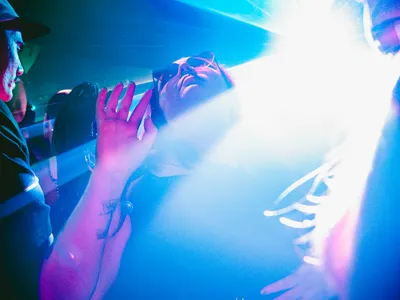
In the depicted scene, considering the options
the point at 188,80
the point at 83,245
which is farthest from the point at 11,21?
the point at 83,245

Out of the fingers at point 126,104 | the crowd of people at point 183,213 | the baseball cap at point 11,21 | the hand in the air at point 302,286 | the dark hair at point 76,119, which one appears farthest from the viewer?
the dark hair at point 76,119

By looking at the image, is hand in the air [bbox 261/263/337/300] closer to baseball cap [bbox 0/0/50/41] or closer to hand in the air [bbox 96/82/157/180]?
hand in the air [bbox 96/82/157/180]

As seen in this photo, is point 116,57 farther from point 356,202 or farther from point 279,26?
point 356,202

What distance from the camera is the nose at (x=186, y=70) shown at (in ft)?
3.83

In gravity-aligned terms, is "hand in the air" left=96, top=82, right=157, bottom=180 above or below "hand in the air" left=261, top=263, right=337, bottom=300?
below

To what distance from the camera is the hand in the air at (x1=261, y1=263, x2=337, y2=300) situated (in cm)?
92

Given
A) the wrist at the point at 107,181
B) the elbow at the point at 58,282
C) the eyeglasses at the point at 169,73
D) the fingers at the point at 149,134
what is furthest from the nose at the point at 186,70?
the elbow at the point at 58,282

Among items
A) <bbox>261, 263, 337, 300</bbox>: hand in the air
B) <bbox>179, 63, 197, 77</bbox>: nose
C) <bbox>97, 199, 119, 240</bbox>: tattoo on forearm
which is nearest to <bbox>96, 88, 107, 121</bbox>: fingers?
<bbox>97, 199, 119, 240</bbox>: tattoo on forearm

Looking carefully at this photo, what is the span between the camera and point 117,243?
96 centimetres

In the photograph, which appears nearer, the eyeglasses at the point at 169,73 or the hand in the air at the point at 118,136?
the hand in the air at the point at 118,136

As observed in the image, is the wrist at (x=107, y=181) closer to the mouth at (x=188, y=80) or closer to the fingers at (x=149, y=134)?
the fingers at (x=149, y=134)

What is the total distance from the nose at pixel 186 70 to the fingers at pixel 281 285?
92 cm

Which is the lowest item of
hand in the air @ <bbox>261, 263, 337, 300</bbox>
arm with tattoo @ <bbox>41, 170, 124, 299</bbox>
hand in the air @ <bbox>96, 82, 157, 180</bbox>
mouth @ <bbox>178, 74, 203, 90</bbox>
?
arm with tattoo @ <bbox>41, 170, 124, 299</bbox>

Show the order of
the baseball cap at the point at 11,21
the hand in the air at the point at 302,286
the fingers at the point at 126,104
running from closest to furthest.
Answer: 1. the fingers at the point at 126,104
2. the hand in the air at the point at 302,286
3. the baseball cap at the point at 11,21
